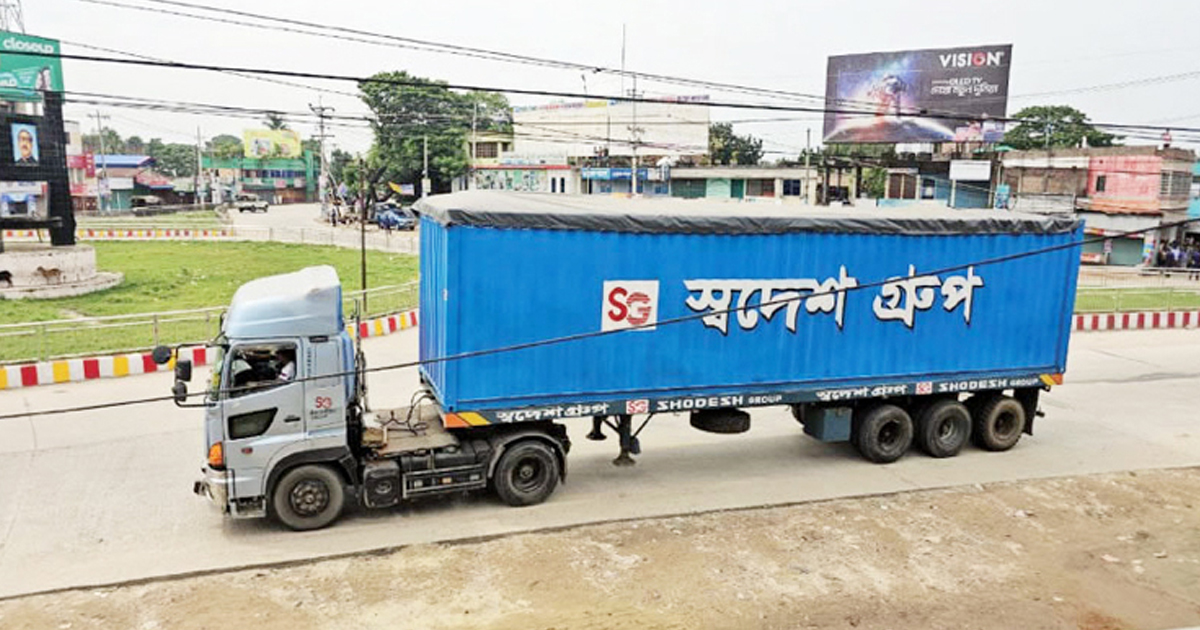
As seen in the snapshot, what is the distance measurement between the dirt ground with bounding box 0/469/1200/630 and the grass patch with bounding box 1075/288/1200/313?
18.0m

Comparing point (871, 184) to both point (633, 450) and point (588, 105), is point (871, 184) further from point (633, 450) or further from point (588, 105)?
point (633, 450)

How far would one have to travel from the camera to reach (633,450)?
422 inches

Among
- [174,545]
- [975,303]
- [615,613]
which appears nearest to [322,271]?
[174,545]

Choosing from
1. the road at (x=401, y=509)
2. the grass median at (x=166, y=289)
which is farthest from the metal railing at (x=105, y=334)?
the road at (x=401, y=509)

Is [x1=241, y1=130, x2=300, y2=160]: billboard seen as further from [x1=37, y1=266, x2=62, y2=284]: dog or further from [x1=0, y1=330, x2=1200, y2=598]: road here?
[x1=0, y1=330, x2=1200, y2=598]: road

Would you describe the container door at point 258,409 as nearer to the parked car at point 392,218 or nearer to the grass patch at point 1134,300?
the grass patch at point 1134,300

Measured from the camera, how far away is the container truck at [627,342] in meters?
8.76

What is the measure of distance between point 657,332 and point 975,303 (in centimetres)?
461

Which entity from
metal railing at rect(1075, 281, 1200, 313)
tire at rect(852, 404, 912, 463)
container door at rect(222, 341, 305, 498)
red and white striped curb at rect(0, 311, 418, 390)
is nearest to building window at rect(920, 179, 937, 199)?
metal railing at rect(1075, 281, 1200, 313)

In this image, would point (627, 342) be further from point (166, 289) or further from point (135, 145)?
point (135, 145)

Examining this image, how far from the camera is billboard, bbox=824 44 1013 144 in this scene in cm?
4388

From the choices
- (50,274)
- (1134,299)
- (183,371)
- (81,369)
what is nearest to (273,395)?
(183,371)

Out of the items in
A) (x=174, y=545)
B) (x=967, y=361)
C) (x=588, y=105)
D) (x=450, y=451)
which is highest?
(x=588, y=105)

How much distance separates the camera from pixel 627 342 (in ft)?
32.3
